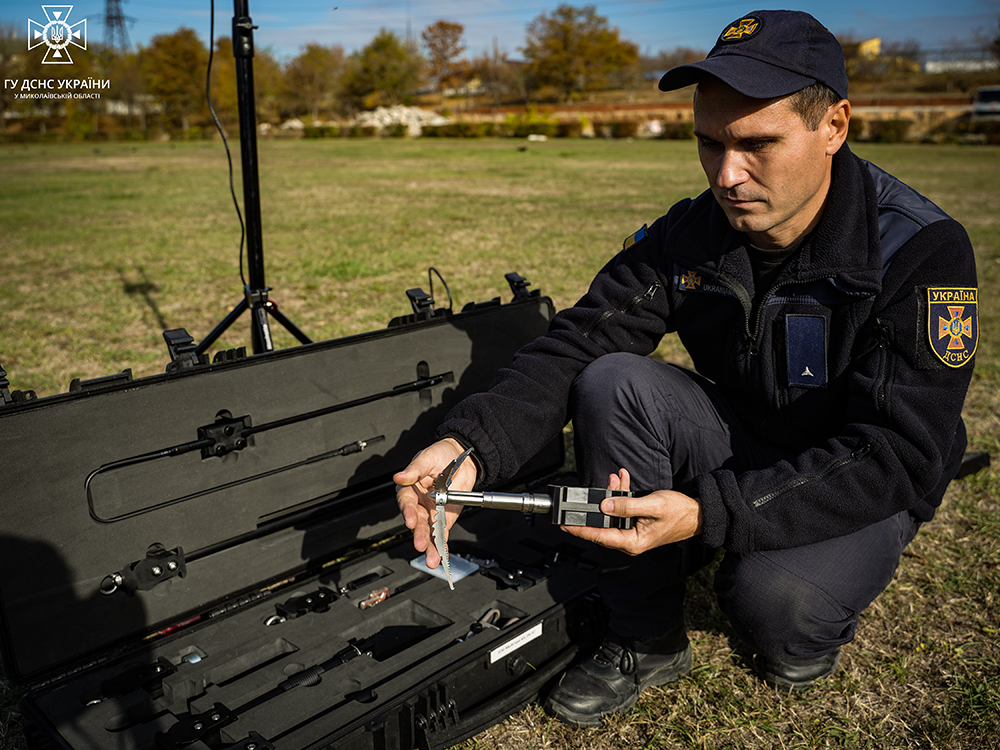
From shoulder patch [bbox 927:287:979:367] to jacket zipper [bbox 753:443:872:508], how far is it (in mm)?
298

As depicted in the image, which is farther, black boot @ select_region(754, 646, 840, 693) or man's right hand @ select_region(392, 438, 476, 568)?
black boot @ select_region(754, 646, 840, 693)

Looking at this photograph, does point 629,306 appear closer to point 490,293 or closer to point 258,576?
point 258,576

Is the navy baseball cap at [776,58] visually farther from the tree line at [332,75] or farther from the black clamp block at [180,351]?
the tree line at [332,75]

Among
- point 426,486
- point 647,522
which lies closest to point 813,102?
point 647,522

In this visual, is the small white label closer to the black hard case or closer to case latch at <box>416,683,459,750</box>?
the black hard case

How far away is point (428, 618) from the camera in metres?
2.40

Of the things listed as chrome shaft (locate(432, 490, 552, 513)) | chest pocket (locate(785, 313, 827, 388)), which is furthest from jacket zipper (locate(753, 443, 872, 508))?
chrome shaft (locate(432, 490, 552, 513))

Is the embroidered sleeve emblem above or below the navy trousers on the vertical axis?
above

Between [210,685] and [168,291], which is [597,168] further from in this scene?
[210,685]

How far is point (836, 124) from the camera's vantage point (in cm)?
199

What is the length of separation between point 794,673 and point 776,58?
177cm

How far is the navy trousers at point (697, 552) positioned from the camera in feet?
6.63

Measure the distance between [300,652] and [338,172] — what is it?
22.8m

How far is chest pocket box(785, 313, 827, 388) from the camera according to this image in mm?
2094
